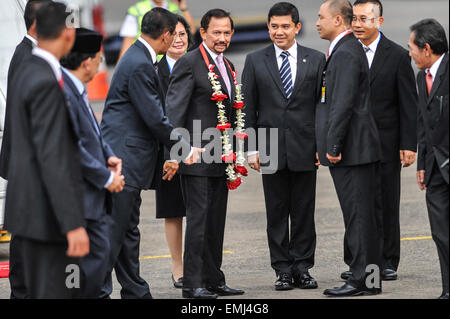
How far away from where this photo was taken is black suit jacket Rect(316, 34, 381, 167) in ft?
23.1

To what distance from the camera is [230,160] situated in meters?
7.32

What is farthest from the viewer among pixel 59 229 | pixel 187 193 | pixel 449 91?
pixel 187 193

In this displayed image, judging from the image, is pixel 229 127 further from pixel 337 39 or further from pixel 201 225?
pixel 337 39

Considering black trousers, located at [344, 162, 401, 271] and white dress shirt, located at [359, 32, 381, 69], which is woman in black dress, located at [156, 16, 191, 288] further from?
white dress shirt, located at [359, 32, 381, 69]

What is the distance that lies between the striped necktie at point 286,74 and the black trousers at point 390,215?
1.03m

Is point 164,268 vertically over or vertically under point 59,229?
under

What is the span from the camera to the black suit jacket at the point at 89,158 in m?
5.44

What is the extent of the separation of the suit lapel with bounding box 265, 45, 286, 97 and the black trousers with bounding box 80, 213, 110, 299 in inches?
102

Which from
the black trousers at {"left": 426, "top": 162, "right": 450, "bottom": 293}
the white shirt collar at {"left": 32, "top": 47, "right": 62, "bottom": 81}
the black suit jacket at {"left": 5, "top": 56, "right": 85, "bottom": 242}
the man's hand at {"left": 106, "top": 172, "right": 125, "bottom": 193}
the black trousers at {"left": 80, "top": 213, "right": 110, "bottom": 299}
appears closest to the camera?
the black suit jacket at {"left": 5, "top": 56, "right": 85, "bottom": 242}

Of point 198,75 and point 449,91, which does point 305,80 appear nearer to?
point 198,75

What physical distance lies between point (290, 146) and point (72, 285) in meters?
2.83

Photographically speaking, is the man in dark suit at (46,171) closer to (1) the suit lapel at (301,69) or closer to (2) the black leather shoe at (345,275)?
(1) the suit lapel at (301,69)

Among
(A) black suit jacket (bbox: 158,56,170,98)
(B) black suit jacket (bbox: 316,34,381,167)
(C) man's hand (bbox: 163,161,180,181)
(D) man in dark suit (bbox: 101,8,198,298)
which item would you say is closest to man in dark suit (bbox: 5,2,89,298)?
(D) man in dark suit (bbox: 101,8,198,298)
